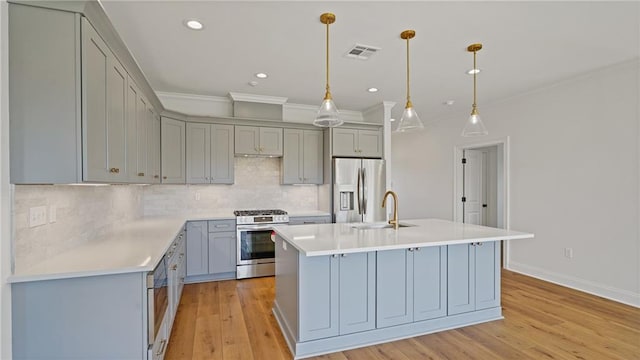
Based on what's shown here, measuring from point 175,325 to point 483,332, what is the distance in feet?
9.13

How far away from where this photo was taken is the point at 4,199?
1.57 m

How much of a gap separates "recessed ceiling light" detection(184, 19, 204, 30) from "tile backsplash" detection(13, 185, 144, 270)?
153 cm

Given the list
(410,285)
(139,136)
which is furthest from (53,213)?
(410,285)

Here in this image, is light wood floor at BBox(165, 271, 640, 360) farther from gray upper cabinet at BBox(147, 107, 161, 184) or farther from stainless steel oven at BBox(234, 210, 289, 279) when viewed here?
gray upper cabinet at BBox(147, 107, 161, 184)

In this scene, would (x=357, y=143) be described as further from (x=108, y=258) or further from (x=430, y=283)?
(x=108, y=258)

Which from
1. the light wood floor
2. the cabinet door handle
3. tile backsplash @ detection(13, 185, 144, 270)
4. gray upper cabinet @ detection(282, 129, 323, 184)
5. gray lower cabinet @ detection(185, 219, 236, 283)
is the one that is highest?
gray upper cabinet @ detection(282, 129, 323, 184)

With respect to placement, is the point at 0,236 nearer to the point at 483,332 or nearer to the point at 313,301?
the point at 313,301

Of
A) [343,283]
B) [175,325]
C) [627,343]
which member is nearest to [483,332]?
[627,343]

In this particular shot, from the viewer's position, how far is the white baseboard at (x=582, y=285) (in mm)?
3339

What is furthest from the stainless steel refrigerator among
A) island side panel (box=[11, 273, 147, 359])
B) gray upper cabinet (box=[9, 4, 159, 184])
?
gray upper cabinet (box=[9, 4, 159, 184])

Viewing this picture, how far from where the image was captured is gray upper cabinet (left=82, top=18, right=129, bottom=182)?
1.74 metres

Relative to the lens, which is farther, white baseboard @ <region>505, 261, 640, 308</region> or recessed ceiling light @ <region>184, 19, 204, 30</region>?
white baseboard @ <region>505, 261, 640, 308</region>

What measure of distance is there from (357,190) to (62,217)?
3.50 meters

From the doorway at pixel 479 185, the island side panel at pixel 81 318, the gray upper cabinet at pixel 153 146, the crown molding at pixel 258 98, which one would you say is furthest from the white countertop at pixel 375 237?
the doorway at pixel 479 185
